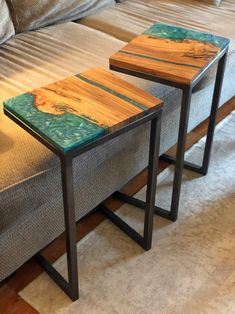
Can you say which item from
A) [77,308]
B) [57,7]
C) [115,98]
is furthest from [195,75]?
[57,7]

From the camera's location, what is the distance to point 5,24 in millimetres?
1677

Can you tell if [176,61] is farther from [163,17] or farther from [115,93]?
[163,17]

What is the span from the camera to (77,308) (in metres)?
1.24

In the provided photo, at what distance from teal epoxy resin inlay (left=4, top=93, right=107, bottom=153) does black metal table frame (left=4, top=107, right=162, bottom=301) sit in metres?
0.01

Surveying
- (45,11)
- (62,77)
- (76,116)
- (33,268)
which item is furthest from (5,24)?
(33,268)

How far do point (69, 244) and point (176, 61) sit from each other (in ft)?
2.08

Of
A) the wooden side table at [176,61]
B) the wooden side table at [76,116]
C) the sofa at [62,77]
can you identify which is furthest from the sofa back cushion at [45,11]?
the wooden side table at [76,116]

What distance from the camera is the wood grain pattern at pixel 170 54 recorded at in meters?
1.26

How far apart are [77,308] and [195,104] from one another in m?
0.95

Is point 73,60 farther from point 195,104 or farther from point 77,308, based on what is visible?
point 77,308

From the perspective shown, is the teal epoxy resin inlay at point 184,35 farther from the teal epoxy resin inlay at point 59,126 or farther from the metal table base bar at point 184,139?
the teal epoxy resin inlay at point 59,126

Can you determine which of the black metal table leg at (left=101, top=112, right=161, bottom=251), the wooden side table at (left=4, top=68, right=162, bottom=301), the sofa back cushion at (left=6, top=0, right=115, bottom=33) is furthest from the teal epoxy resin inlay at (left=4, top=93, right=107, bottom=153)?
the sofa back cushion at (left=6, top=0, right=115, bottom=33)

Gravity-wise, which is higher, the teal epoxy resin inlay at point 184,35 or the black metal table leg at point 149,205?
the teal epoxy resin inlay at point 184,35

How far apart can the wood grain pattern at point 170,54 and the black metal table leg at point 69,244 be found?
46 centimetres
